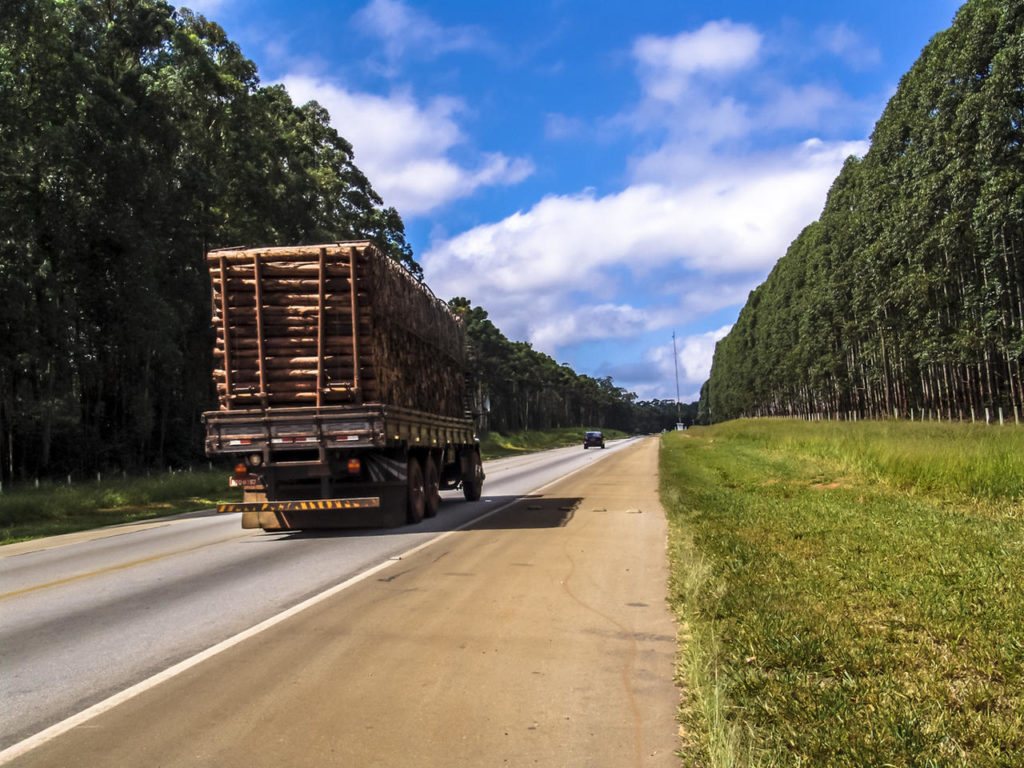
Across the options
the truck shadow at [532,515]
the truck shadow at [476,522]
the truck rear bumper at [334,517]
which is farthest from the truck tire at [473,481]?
the truck rear bumper at [334,517]

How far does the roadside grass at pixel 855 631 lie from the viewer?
3844 mm

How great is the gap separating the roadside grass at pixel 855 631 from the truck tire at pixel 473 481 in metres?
7.76

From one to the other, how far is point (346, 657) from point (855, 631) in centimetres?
359

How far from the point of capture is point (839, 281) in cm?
5281

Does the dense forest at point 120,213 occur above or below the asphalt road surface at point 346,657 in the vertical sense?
above

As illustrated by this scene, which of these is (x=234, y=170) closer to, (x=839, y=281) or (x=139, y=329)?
(x=139, y=329)

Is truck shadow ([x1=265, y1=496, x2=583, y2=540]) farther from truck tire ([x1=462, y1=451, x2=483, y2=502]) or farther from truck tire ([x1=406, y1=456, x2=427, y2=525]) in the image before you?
truck tire ([x1=462, y1=451, x2=483, y2=502])

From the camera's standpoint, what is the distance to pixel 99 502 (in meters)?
23.1

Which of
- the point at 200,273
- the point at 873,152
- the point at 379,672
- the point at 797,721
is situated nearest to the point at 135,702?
the point at 379,672

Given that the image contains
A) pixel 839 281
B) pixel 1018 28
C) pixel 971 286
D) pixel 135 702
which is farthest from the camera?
pixel 839 281

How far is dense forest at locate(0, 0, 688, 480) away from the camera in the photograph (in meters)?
25.0

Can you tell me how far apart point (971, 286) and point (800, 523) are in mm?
28628

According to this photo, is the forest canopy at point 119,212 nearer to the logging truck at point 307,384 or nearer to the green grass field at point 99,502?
the green grass field at point 99,502

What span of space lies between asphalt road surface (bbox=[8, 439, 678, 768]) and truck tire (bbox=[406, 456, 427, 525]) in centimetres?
292
